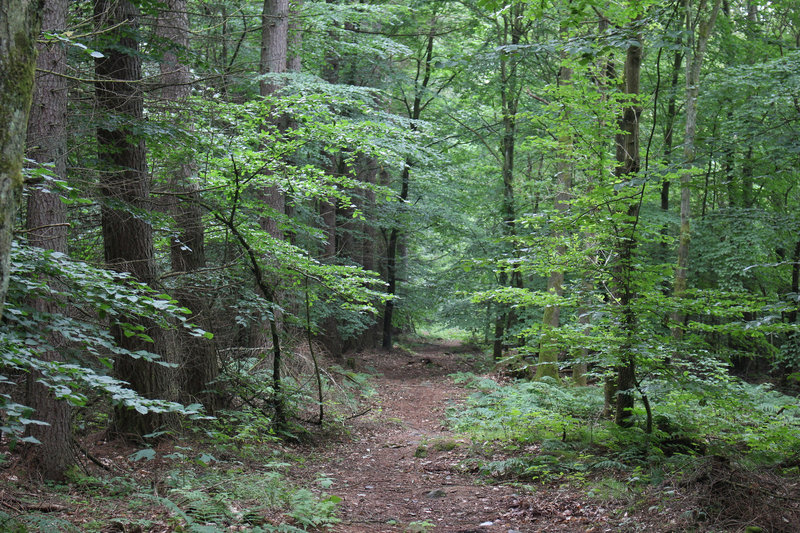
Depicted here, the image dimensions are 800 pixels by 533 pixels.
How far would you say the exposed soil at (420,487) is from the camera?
5156mm

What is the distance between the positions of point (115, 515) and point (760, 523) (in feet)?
15.8

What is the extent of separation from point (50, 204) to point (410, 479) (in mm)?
5021

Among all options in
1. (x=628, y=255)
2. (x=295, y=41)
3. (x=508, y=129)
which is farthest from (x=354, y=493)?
(x=508, y=129)

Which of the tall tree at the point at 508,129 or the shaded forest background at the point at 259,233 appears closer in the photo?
the shaded forest background at the point at 259,233

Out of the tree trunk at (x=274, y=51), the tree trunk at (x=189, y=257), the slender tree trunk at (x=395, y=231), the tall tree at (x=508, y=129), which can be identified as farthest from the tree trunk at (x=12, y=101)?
the slender tree trunk at (x=395, y=231)

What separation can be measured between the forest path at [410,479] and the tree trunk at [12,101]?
12.9 ft

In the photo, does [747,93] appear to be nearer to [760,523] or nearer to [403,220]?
[403,220]

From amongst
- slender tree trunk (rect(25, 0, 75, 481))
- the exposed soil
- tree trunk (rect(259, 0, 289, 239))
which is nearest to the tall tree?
the exposed soil

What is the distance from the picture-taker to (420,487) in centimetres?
663

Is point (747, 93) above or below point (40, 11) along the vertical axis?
above

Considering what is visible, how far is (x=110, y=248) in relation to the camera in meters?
6.28

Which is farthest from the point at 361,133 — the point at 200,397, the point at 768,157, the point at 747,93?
the point at 747,93

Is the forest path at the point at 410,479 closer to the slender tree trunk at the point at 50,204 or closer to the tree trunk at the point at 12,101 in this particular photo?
the slender tree trunk at the point at 50,204

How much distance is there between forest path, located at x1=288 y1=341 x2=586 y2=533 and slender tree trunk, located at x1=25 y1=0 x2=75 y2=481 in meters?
2.71
